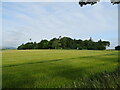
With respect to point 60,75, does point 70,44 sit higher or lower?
higher

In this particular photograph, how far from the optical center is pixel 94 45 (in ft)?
228

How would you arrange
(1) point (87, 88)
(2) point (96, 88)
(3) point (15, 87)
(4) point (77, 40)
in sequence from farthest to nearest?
1. (4) point (77, 40)
2. (3) point (15, 87)
3. (1) point (87, 88)
4. (2) point (96, 88)

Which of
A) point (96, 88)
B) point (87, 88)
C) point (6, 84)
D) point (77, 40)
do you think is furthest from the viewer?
point (77, 40)

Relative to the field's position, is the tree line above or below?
above

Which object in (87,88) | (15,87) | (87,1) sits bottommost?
(15,87)

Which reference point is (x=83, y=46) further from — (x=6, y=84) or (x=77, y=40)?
(x=6, y=84)

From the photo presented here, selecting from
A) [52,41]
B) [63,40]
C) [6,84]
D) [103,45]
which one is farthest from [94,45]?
[6,84]

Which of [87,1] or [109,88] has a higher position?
[87,1]

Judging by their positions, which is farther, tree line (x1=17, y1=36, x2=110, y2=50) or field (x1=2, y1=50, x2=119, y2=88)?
tree line (x1=17, y1=36, x2=110, y2=50)

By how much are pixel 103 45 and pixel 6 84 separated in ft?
219

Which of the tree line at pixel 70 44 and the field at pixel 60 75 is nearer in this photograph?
the field at pixel 60 75

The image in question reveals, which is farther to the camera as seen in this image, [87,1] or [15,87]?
[15,87]

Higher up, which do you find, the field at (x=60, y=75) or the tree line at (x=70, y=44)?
the tree line at (x=70, y=44)

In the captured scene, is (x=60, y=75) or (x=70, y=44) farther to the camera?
(x=70, y=44)
